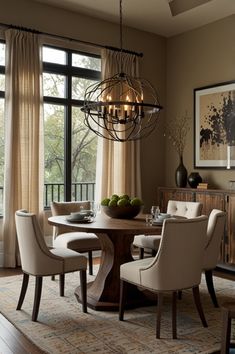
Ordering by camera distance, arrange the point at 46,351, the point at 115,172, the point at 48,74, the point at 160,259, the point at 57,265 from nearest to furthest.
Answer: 1. the point at 46,351
2. the point at 160,259
3. the point at 57,265
4. the point at 48,74
5. the point at 115,172

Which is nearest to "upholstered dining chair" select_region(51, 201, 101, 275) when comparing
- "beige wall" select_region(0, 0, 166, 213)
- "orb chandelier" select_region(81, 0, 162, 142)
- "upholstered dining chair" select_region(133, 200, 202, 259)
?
"upholstered dining chair" select_region(133, 200, 202, 259)

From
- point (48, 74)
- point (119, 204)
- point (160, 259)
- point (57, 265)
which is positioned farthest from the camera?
point (48, 74)

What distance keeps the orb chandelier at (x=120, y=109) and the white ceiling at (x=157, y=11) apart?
89cm

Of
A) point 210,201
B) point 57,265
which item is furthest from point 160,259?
point 210,201

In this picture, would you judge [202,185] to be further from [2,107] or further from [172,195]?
[2,107]

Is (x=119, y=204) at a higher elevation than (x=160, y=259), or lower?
higher

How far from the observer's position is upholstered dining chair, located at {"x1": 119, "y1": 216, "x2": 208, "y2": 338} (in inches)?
117

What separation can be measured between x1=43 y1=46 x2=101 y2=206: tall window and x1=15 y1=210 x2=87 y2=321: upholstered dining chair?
228 centimetres

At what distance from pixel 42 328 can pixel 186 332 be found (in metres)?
1.14

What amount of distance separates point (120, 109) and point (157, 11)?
248 centimetres

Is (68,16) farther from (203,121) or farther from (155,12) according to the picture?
(203,121)

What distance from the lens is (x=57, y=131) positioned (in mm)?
5707

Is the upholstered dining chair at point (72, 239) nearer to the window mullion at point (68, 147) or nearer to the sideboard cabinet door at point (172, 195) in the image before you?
the window mullion at point (68, 147)

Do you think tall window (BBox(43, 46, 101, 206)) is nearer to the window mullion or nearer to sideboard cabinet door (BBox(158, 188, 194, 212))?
the window mullion
